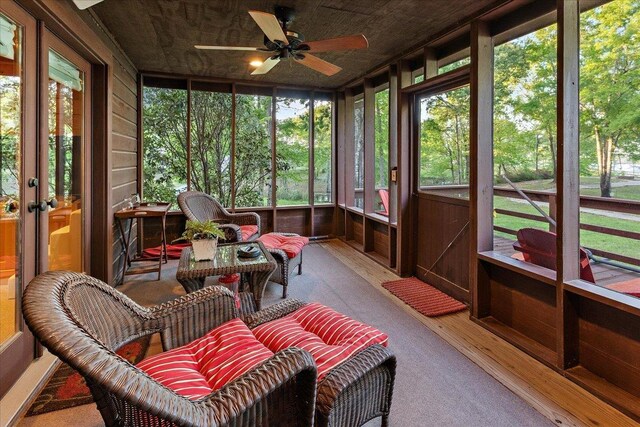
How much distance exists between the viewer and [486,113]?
9.67ft

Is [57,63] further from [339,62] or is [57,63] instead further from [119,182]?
[339,62]

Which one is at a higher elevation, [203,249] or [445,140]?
[445,140]

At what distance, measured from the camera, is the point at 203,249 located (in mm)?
2922

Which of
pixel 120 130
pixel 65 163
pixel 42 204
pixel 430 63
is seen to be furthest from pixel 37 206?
pixel 430 63

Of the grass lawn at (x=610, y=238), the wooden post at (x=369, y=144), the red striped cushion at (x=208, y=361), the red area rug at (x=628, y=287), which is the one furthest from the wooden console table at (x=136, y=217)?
the red area rug at (x=628, y=287)

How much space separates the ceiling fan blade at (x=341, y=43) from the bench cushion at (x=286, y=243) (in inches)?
74.8

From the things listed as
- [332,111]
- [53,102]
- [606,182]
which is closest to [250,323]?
[53,102]

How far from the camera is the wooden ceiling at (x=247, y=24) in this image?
2953 millimetres

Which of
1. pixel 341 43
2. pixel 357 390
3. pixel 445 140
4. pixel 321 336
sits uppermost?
pixel 341 43

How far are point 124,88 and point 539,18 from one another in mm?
4205

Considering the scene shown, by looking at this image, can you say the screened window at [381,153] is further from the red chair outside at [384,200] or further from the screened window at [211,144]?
the screened window at [211,144]

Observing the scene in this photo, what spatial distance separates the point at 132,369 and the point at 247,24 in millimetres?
3188

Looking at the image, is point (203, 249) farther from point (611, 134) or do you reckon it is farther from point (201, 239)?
point (611, 134)

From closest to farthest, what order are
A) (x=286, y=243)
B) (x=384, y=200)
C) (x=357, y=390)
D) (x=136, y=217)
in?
(x=357, y=390), (x=136, y=217), (x=286, y=243), (x=384, y=200)
